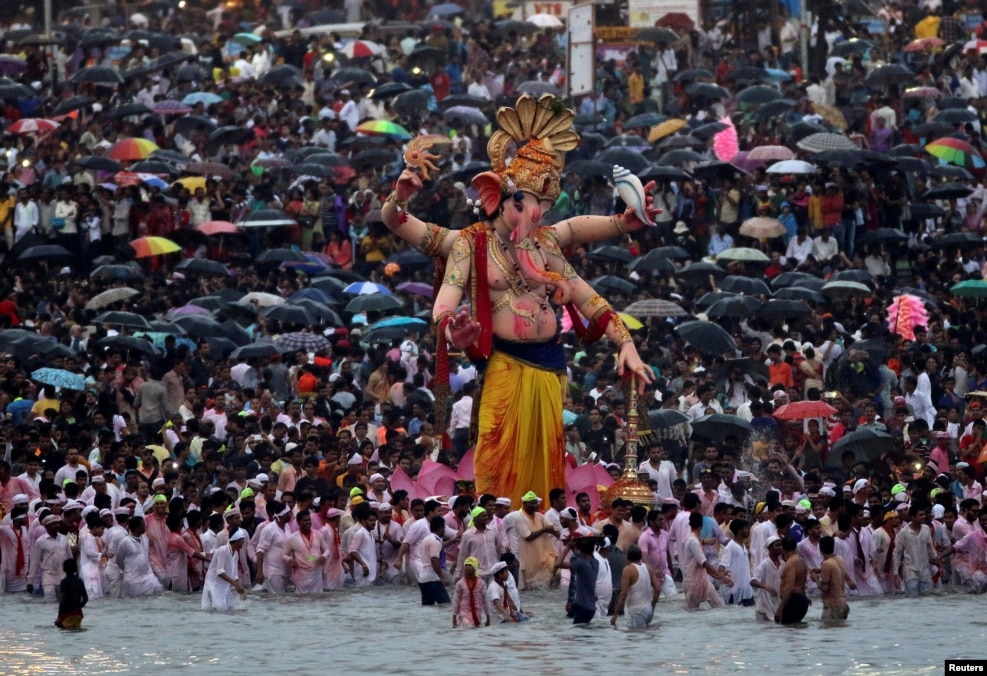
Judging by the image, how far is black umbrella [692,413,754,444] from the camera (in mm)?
22094

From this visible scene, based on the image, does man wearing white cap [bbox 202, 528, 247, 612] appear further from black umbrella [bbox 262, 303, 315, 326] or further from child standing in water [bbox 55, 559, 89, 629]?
black umbrella [bbox 262, 303, 315, 326]

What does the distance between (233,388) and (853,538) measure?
8067 mm

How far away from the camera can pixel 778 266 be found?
28219mm

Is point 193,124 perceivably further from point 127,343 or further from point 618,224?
point 618,224

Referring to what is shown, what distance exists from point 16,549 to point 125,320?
219 inches

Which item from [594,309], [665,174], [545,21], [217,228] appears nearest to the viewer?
[594,309]

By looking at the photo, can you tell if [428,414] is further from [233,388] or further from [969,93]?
[969,93]

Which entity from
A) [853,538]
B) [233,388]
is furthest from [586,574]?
[233,388]

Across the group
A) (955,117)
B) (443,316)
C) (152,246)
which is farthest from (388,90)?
(443,316)

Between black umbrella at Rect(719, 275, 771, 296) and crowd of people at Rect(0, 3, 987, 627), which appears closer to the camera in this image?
crowd of people at Rect(0, 3, 987, 627)

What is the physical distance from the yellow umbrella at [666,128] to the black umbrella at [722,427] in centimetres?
1064

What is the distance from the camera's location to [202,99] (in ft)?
113

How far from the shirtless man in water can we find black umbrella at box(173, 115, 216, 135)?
58.1ft

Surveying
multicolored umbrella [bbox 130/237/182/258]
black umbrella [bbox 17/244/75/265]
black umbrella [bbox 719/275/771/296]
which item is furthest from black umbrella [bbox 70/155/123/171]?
black umbrella [bbox 719/275/771/296]
